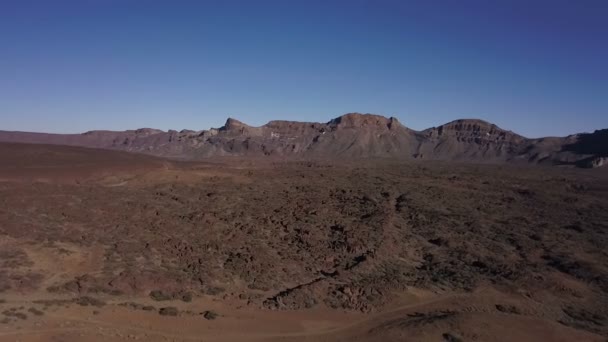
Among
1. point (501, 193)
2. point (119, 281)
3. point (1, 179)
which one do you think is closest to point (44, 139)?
point (1, 179)

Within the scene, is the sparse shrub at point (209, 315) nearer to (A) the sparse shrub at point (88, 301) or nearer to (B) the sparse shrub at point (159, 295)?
(B) the sparse shrub at point (159, 295)

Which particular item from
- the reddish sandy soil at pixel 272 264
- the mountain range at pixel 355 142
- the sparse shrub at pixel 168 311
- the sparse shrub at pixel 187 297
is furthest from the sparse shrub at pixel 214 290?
the mountain range at pixel 355 142

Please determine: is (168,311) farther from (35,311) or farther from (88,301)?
(35,311)

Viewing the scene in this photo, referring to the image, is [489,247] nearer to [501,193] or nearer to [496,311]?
[496,311]

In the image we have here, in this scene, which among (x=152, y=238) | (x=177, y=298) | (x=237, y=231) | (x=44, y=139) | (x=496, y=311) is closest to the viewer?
(x=177, y=298)

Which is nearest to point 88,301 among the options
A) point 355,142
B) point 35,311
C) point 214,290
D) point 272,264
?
point 35,311

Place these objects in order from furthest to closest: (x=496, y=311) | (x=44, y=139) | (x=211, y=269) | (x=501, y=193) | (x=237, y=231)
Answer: (x=44, y=139) < (x=501, y=193) < (x=237, y=231) < (x=211, y=269) < (x=496, y=311)
